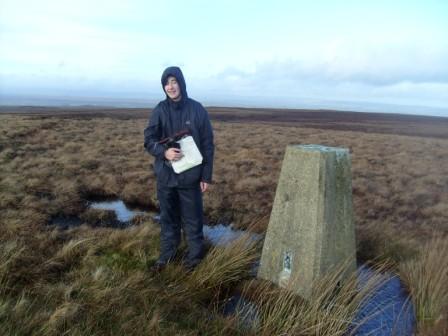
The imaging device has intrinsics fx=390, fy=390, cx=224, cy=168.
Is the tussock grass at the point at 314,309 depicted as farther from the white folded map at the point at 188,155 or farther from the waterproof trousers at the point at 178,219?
the white folded map at the point at 188,155

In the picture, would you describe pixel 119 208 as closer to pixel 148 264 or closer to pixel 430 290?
pixel 148 264

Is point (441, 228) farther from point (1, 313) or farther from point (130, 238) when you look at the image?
point (1, 313)

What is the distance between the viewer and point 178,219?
4.59m

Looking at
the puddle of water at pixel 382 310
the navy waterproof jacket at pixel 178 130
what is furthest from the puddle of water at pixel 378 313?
the navy waterproof jacket at pixel 178 130

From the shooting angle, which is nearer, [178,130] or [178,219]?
[178,130]

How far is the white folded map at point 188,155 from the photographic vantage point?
409 cm

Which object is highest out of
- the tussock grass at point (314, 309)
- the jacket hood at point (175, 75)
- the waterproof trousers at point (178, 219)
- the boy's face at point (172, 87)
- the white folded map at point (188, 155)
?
the jacket hood at point (175, 75)

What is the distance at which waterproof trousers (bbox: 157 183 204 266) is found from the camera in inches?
171

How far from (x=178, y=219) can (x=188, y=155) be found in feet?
2.93

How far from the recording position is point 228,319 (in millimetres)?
3338

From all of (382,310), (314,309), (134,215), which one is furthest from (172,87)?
(134,215)

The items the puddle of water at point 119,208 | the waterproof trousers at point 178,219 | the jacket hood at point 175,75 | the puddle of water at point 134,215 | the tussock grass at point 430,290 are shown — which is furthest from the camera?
the puddle of water at point 119,208

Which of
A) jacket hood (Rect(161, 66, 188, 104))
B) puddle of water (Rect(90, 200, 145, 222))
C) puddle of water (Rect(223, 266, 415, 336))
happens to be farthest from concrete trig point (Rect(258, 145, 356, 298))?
puddle of water (Rect(90, 200, 145, 222))

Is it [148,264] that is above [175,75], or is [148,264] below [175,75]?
below
